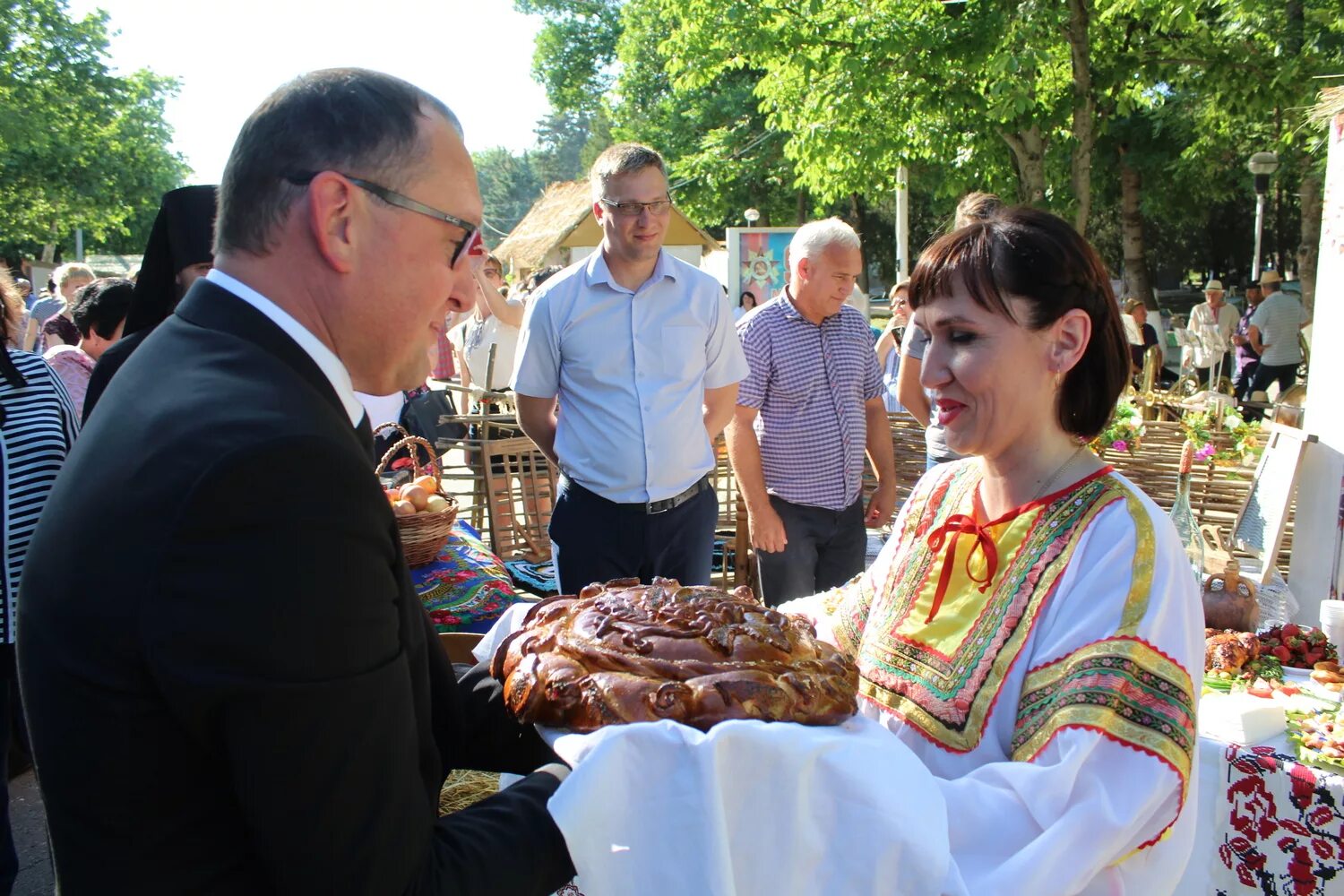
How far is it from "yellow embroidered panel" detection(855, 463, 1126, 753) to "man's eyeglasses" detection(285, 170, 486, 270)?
3.82 feet

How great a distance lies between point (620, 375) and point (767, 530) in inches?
43.5

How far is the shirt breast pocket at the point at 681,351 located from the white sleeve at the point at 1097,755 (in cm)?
258

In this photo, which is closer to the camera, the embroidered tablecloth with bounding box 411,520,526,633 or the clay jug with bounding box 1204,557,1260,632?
the clay jug with bounding box 1204,557,1260,632

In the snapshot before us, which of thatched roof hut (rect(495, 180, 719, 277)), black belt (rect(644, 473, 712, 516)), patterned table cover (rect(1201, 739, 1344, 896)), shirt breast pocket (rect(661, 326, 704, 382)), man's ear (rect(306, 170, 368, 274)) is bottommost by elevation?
patterned table cover (rect(1201, 739, 1344, 896))

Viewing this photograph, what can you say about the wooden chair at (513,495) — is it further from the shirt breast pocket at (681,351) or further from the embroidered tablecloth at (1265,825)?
the embroidered tablecloth at (1265,825)

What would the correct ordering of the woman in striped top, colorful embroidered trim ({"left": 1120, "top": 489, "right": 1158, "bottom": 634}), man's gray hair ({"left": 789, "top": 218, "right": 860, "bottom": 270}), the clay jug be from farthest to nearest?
man's gray hair ({"left": 789, "top": 218, "right": 860, "bottom": 270}) < the clay jug < the woman in striped top < colorful embroidered trim ({"left": 1120, "top": 489, "right": 1158, "bottom": 634})

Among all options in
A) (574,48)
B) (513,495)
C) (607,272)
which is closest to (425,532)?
(607,272)

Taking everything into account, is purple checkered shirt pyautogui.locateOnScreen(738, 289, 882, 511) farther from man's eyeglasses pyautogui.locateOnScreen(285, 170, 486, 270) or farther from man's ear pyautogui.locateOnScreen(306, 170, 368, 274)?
man's ear pyautogui.locateOnScreen(306, 170, 368, 274)

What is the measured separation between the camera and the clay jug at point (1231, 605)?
11.0 ft

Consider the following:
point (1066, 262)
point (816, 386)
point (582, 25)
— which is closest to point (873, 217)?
point (582, 25)

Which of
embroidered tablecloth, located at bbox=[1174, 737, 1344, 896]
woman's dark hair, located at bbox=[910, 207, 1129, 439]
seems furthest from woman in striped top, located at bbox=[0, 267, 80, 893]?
embroidered tablecloth, located at bbox=[1174, 737, 1344, 896]

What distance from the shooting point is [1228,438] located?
628 centimetres

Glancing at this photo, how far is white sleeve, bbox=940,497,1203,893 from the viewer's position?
5.13 ft

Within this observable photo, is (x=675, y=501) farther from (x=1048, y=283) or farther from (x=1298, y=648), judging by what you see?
(x=1048, y=283)
